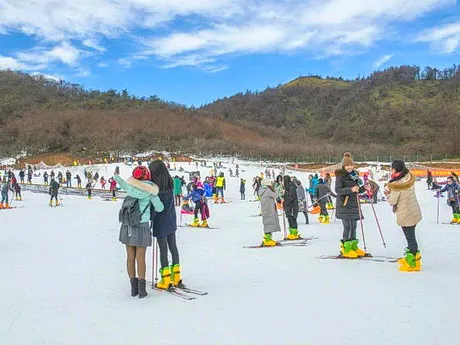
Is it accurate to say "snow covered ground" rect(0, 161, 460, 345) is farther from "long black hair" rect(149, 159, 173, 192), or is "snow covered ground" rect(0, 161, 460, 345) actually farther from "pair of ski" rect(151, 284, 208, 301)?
"long black hair" rect(149, 159, 173, 192)

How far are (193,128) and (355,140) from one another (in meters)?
40.8

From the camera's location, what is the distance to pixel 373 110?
116 meters

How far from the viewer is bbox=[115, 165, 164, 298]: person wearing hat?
5.64 meters

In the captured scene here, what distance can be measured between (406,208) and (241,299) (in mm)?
2713

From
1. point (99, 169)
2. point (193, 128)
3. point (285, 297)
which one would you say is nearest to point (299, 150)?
point (193, 128)

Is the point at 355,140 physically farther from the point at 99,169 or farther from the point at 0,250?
the point at 0,250

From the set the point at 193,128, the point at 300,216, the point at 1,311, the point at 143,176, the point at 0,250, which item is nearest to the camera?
the point at 1,311

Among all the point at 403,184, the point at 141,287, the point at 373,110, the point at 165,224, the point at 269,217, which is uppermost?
the point at 373,110

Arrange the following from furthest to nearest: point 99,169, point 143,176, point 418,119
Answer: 1. point 418,119
2. point 99,169
3. point 143,176

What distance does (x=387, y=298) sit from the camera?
17.4ft

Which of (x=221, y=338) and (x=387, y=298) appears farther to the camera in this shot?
(x=387, y=298)

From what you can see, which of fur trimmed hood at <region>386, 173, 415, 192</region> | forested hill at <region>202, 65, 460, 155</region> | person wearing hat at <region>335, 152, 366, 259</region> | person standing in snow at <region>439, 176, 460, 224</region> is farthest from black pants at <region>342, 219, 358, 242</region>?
forested hill at <region>202, 65, 460, 155</region>

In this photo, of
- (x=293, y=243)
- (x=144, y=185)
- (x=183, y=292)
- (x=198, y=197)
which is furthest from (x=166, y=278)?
(x=198, y=197)

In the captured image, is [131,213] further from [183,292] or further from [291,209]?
[291,209]
